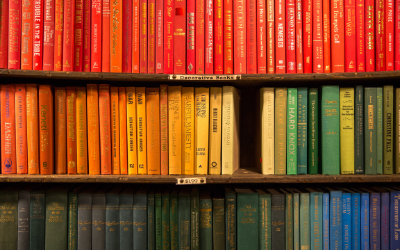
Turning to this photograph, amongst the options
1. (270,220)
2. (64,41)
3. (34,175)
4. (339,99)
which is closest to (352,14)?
(339,99)

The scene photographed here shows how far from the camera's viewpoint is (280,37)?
91 centimetres

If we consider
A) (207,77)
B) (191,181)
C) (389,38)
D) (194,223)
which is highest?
(389,38)

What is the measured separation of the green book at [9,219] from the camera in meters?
0.91

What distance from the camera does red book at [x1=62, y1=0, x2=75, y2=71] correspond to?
0.90 metres

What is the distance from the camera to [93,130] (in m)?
0.93

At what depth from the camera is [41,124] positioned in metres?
0.91

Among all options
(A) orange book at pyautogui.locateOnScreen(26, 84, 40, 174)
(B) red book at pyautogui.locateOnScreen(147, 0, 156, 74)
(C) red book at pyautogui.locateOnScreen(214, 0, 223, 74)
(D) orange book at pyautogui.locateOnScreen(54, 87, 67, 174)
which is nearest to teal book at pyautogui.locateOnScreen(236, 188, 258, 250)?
(C) red book at pyautogui.locateOnScreen(214, 0, 223, 74)

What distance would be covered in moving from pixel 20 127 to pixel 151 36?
0.67 metres

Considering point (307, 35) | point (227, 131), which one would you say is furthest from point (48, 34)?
point (307, 35)

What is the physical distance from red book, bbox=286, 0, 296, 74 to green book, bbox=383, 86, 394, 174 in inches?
15.6

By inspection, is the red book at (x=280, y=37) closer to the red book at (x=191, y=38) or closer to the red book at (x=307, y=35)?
the red book at (x=307, y=35)

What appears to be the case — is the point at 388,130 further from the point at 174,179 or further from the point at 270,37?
the point at 174,179

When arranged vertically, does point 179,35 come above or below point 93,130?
above

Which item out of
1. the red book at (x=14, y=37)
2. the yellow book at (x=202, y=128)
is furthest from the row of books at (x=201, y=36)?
the yellow book at (x=202, y=128)
